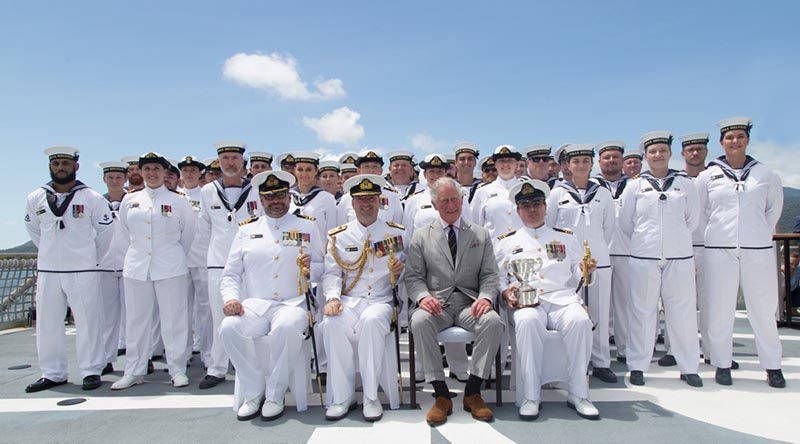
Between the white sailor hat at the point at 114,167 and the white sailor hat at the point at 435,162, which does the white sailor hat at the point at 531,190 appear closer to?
the white sailor hat at the point at 435,162

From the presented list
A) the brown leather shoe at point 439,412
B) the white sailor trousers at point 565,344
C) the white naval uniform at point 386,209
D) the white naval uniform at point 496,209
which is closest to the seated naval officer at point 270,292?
the white naval uniform at point 386,209

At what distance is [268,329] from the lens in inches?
149

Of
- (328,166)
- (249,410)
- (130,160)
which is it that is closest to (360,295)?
(249,410)

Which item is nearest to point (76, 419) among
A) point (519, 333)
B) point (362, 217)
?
point (362, 217)

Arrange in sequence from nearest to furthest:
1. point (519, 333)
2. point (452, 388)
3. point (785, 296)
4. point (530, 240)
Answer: point (519, 333) → point (530, 240) → point (452, 388) → point (785, 296)

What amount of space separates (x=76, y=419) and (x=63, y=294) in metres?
1.58

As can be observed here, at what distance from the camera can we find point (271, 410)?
3.52 metres

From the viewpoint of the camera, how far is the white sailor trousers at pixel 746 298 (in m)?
4.21

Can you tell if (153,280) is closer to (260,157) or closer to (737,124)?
(260,157)

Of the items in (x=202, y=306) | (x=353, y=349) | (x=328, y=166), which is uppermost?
(x=328, y=166)

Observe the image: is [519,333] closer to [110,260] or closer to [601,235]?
[601,235]

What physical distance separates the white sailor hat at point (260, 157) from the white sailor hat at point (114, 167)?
7.34ft

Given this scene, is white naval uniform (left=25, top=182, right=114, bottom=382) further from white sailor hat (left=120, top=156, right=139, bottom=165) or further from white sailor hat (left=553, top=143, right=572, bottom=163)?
white sailor hat (left=553, top=143, right=572, bottom=163)

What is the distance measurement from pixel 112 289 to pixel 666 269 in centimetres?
598
